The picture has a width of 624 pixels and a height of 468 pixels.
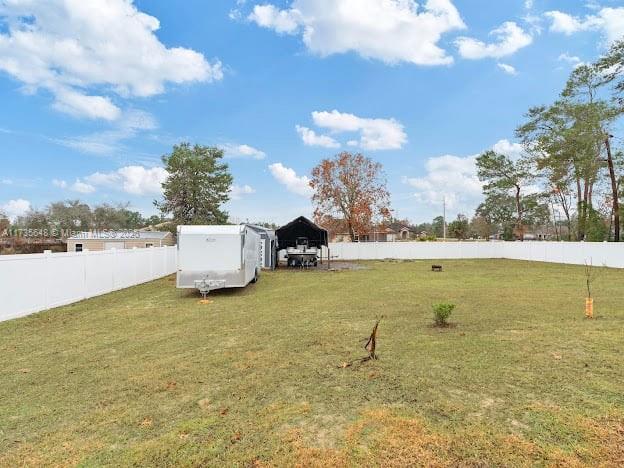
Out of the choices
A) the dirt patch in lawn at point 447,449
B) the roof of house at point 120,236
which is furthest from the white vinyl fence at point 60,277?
the roof of house at point 120,236

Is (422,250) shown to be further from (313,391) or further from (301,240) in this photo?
(313,391)

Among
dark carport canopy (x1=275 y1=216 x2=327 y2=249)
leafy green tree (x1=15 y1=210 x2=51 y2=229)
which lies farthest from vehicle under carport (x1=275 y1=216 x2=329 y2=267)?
leafy green tree (x1=15 y1=210 x2=51 y2=229)

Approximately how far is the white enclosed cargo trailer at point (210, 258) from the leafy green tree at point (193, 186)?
79.0ft

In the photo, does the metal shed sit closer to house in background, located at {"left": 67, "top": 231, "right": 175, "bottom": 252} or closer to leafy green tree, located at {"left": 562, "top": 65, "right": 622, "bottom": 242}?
leafy green tree, located at {"left": 562, "top": 65, "right": 622, "bottom": 242}

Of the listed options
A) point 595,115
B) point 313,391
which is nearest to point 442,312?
point 313,391

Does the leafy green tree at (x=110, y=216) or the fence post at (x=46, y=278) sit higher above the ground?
the leafy green tree at (x=110, y=216)

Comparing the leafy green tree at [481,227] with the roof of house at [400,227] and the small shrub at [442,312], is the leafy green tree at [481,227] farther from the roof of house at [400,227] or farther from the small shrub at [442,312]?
the small shrub at [442,312]

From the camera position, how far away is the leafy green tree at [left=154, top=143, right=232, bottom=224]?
34.1 meters

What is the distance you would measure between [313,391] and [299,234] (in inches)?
786

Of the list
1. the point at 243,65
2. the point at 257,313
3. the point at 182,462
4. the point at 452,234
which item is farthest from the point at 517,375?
the point at 452,234

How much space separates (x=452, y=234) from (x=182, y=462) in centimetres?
5381

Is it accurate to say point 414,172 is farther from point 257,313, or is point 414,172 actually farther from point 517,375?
point 517,375

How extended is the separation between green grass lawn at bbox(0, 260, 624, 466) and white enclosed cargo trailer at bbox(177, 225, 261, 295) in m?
2.85

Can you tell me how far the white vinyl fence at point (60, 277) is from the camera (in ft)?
24.2
